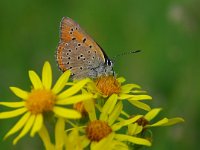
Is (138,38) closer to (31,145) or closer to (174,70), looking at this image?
(174,70)

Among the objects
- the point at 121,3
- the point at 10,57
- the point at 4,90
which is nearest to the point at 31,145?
the point at 4,90

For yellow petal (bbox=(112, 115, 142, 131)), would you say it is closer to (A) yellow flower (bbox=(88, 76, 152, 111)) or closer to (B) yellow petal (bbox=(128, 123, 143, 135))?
(B) yellow petal (bbox=(128, 123, 143, 135))

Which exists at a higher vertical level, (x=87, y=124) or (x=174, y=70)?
(x=174, y=70)

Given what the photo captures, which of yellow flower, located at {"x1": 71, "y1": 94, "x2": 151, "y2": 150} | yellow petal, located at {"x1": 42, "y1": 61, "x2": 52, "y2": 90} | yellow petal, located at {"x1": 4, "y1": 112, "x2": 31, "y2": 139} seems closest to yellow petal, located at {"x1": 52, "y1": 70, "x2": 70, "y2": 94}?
yellow petal, located at {"x1": 42, "y1": 61, "x2": 52, "y2": 90}

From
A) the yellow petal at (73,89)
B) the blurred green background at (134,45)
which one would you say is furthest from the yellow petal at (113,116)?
the blurred green background at (134,45)

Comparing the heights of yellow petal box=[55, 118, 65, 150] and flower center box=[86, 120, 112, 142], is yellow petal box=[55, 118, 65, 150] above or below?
below

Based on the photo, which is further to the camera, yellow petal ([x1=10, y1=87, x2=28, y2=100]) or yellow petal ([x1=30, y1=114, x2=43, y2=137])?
yellow petal ([x1=10, y1=87, x2=28, y2=100])

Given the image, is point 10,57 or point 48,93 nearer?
point 48,93

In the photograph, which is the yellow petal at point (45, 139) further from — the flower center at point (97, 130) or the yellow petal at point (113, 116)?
the yellow petal at point (113, 116)
